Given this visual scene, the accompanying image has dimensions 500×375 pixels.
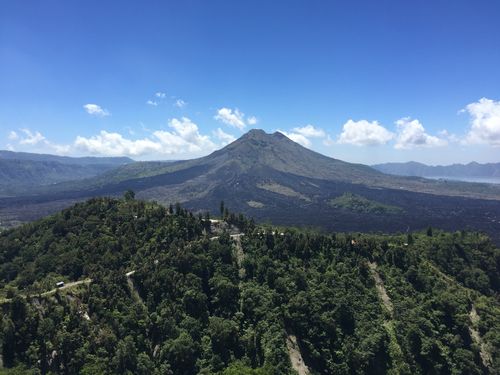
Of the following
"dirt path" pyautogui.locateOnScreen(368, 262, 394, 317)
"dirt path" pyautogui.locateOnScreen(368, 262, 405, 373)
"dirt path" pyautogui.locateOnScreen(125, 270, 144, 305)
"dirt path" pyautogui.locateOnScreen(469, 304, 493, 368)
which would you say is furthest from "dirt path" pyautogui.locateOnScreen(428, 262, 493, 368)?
"dirt path" pyautogui.locateOnScreen(125, 270, 144, 305)

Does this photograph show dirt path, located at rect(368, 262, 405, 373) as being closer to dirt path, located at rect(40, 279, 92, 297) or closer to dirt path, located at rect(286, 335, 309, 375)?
dirt path, located at rect(286, 335, 309, 375)

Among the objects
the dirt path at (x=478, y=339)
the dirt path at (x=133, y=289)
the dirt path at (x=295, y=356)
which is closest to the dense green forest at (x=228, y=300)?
the dirt path at (x=478, y=339)

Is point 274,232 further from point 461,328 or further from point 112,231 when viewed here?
point 461,328

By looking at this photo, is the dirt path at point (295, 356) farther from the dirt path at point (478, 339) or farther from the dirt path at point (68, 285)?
the dirt path at point (68, 285)

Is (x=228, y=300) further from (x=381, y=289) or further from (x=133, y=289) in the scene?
(x=381, y=289)

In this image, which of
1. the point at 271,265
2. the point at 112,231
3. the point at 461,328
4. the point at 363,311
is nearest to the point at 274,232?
the point at 271,265
